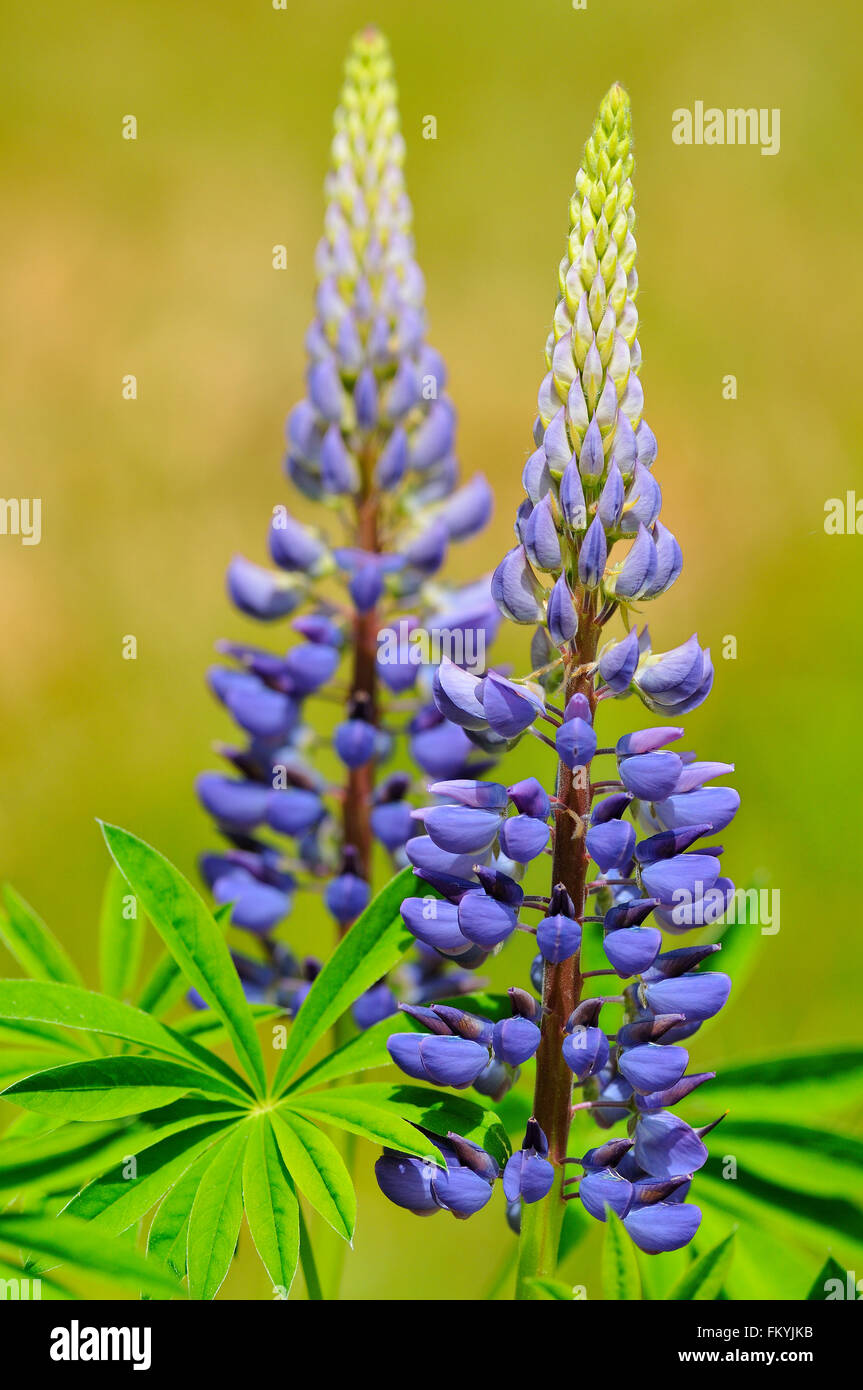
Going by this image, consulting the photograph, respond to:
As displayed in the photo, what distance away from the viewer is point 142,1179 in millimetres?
1521

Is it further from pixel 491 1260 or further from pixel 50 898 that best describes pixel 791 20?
pixel 491 1260

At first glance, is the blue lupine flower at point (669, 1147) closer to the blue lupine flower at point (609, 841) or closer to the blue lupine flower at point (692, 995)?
the blue lupine flower at point (692, 995)

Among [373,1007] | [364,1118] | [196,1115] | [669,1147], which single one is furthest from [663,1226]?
[373,1007]

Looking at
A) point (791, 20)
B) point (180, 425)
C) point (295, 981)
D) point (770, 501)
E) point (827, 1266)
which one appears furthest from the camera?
point (791, 20)

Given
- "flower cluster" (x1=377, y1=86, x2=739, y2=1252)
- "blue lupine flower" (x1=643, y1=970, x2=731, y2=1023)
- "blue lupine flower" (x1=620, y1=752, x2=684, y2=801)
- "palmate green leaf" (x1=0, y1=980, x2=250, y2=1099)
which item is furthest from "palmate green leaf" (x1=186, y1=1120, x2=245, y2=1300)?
"blue lupine flower" (x1=620, y1=752, x2=684, y2=801)

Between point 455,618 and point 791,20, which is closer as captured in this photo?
point 455,618

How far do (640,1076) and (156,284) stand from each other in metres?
4.59

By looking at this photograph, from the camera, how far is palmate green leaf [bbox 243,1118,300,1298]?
138 centimetres

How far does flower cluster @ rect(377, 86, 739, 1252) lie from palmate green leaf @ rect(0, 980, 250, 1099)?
326mm

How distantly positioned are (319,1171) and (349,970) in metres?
0.25

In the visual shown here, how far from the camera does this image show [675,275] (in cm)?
510

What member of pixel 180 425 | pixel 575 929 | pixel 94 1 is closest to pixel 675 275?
pixel 180 425

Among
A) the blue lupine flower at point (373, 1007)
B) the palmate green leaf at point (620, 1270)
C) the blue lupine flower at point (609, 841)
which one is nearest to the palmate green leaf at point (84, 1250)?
the palmate green leaf at point (620, 1270)

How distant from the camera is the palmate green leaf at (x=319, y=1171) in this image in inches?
55.9
